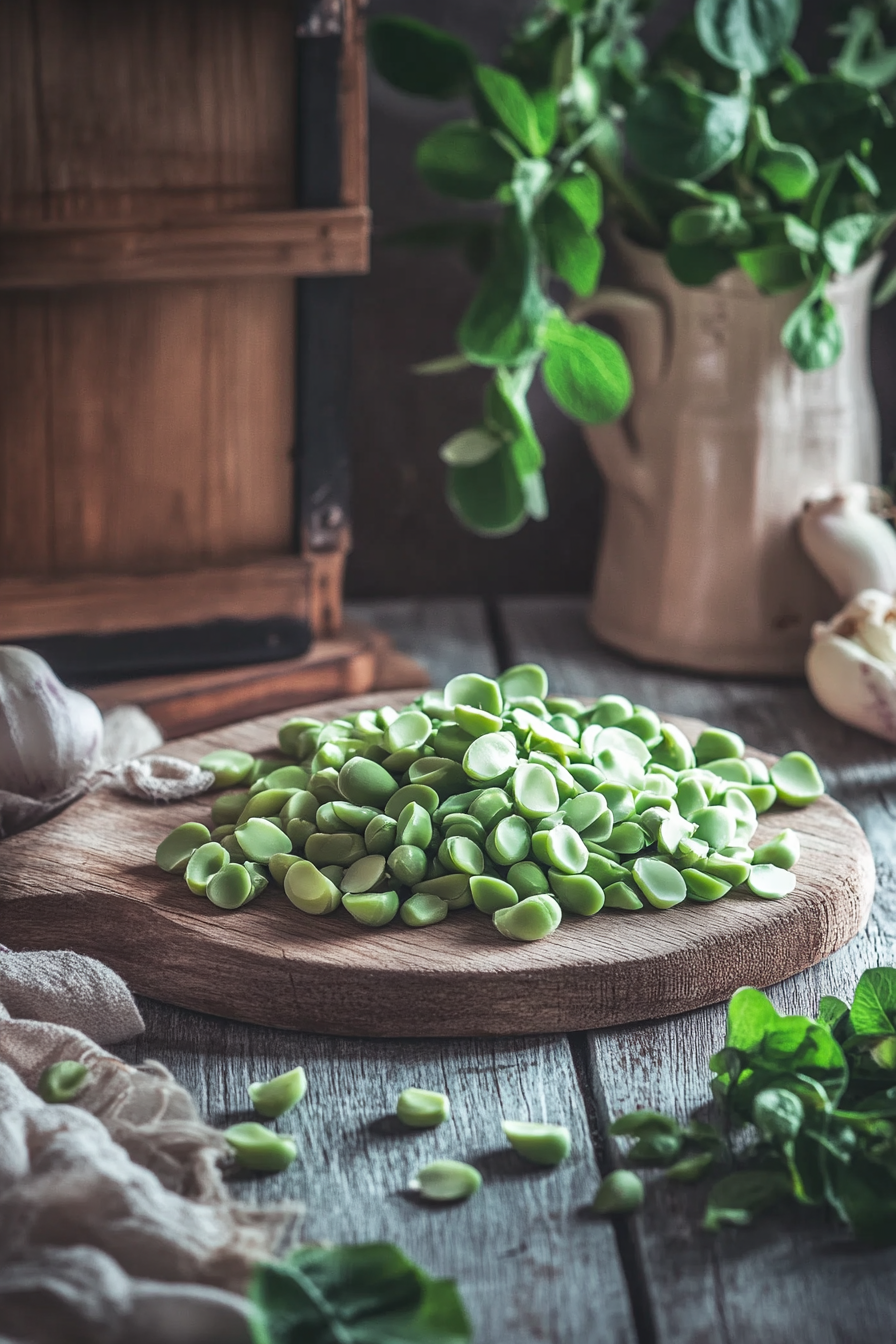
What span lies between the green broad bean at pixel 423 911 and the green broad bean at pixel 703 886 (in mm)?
145

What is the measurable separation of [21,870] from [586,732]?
1.22 feet

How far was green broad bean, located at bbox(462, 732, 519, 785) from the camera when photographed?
831mm

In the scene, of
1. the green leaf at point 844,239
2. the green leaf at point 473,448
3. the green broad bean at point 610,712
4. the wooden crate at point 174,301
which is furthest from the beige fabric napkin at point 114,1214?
the green leaf at point 844,239

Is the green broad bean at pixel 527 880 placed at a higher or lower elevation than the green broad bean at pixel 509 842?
lower

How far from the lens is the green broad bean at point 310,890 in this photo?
0.79 metres

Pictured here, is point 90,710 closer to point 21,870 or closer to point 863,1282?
point 21,870

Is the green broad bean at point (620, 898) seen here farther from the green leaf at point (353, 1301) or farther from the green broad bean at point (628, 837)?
the green leaf at point (353, 1301)

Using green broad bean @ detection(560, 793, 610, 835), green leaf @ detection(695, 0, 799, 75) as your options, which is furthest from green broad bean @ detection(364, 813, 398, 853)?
green leaf @ detection(695, 0, 799, 75)

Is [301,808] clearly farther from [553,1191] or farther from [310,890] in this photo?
[553,1191]

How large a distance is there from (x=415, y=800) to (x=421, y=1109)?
211mm

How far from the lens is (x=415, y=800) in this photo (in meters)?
0.83

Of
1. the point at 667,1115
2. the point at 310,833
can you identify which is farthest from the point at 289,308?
the point at 667,1115

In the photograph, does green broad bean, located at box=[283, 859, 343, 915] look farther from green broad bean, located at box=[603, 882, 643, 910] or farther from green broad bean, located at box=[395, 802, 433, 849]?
green broad bean, located at box=[603, 882, 643, 910]

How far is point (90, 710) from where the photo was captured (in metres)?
0.98
